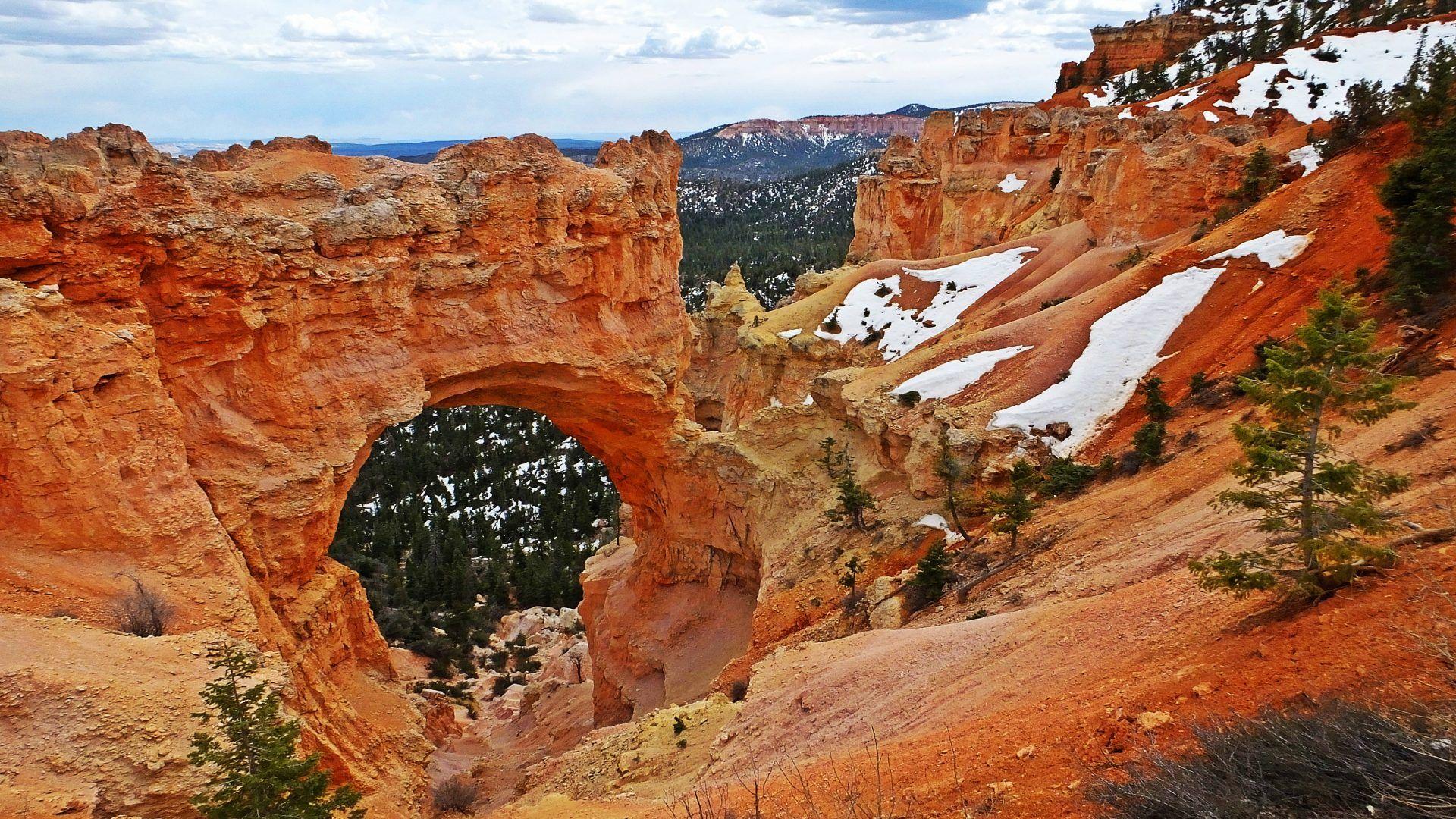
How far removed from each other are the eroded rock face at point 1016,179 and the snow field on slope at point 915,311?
224 inches

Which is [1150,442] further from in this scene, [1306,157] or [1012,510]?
[1306,157]

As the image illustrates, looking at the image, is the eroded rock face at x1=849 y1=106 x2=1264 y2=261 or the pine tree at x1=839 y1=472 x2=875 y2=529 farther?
the eroded rock face at x1=849 y1=106 x2=1264 y2=261

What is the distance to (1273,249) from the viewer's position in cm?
2698

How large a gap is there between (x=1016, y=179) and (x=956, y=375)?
142 ft

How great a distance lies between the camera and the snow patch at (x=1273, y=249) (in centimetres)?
2627

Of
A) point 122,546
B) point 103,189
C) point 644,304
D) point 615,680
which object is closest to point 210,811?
point 122,546

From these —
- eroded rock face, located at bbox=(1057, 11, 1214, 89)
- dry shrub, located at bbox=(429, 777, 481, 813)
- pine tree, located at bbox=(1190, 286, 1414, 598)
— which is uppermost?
eroded rock face, located at bbox=(1057, 11, 1214, 89)

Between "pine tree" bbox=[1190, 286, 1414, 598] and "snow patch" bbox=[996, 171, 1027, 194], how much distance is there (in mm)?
59664

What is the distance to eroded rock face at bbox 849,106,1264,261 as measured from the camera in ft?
136

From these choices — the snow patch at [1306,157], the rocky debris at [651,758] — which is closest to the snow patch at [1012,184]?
the snow patch at [1306,157]

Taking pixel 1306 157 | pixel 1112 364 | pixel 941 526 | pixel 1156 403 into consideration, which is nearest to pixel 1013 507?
pixel 941 526

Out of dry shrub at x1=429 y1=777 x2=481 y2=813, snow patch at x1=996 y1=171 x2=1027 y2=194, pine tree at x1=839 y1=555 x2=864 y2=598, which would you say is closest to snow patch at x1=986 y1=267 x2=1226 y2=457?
pine tree at x1=839 y1=555 x2=864 y2=598

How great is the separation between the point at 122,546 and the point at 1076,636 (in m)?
16.3

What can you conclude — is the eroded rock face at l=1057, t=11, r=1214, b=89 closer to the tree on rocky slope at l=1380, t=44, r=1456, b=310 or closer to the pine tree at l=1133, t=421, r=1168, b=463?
the tree on rocky slope at l=1380, t=44, r=1456, b=310
